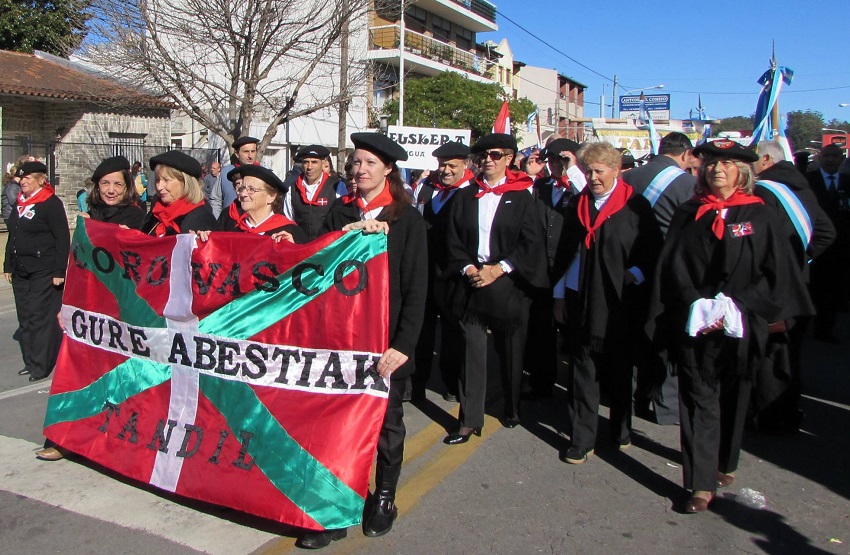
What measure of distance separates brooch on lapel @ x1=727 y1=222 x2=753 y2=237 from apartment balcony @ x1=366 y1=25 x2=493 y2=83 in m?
29.2

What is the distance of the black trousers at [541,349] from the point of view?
6.18 metres

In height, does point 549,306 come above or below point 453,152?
below

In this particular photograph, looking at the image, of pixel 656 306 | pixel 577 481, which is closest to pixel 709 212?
pixel 656 306

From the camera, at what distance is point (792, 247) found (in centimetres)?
450

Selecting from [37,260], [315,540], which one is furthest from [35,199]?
[315,540]

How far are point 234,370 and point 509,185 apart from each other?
229cm

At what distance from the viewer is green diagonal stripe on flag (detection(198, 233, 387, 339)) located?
12.0 ft

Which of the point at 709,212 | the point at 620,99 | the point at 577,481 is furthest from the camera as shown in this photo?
the point at 620,99

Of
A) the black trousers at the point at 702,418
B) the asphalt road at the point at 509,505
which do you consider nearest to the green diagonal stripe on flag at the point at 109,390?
the asphalt road at the point at 509,505

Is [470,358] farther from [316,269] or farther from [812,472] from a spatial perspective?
[812,472]

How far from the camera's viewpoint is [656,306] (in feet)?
14.3

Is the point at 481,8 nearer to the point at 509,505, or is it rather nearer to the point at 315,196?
the point at 315,196

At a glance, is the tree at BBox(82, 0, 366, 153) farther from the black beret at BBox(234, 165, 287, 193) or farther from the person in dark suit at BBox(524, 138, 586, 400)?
the black beret at BBox(234, 165, 287, 193)

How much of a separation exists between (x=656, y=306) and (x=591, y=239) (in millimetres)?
656
